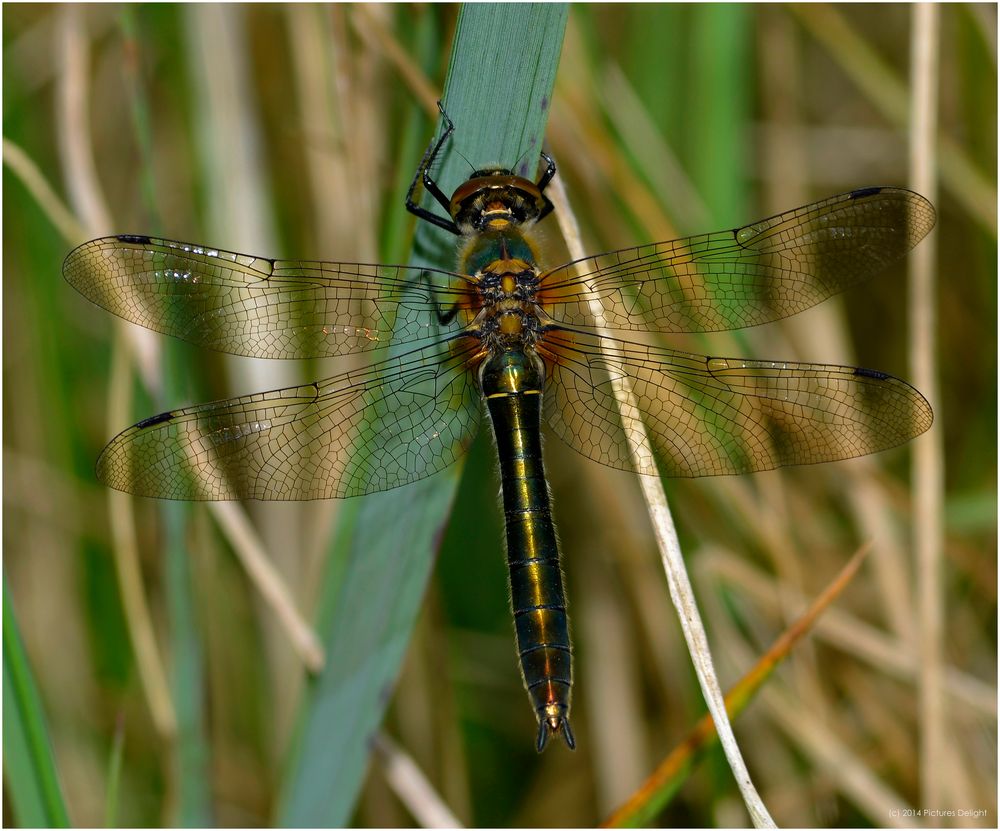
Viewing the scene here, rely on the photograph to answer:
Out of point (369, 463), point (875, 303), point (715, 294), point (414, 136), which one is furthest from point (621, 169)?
point (875, 303)

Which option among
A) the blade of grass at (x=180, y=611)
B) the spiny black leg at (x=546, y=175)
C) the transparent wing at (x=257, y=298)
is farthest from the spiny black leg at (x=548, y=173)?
the blade of grass at (x=180, y=611)

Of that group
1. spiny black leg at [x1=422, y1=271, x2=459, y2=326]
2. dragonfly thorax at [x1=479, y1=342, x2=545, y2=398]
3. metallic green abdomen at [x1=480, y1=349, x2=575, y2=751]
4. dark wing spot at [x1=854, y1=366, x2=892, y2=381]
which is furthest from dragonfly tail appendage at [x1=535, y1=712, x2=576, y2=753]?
dark wing spot at [x1=854, y1=366, x2=892, y2=381]

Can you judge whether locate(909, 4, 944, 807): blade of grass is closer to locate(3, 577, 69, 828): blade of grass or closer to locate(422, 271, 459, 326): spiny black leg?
locate(422, 271, 459, 326): spiny black leg

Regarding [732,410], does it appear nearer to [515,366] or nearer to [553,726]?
[515,366]

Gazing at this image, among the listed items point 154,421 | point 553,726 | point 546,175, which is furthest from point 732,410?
point 154,421

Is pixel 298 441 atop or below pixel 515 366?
below

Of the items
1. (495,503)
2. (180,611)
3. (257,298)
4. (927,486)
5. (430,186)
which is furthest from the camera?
(495,503)

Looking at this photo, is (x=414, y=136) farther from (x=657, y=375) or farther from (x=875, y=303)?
(x=875, y=303)
